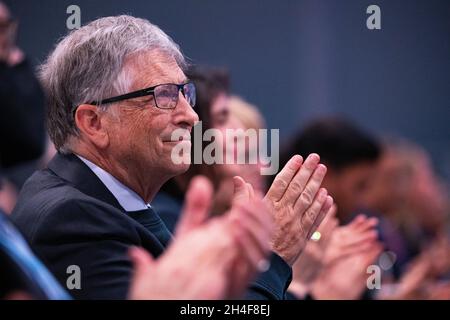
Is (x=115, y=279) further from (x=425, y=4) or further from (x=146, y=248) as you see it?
(x=425, y=4)

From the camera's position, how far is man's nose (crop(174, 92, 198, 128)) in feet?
7.36

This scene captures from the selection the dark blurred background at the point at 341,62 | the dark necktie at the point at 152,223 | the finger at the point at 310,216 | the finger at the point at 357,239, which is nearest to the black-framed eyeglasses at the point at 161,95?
the dark necktie at the point at 152,223

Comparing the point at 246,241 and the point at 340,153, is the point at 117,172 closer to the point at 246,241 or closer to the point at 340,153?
the point at 246,241

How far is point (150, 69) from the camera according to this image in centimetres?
221

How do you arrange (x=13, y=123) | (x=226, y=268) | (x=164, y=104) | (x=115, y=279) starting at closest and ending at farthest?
1. (x=226, y=268)
2. (x=115, y=279)
3. (x=164, y=104)
4. (x=13, y=123)

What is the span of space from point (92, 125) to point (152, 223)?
0.28 meters

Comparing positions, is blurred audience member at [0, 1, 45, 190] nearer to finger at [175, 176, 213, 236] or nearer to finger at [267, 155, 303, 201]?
finger at [267, 155, 303, 201]

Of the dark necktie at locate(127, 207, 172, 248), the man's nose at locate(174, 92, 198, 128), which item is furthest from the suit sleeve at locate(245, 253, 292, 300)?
the man's nose at locate(174, 92, 198, 128)

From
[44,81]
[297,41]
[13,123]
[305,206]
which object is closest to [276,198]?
[305,206]

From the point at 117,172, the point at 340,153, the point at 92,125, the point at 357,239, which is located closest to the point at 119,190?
the point at 117,172

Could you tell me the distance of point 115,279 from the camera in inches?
71.7

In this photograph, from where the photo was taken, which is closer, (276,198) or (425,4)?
(276,198)

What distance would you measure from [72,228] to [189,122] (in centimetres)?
50

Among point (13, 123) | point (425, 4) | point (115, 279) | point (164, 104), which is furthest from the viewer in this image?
point (425, 4)
